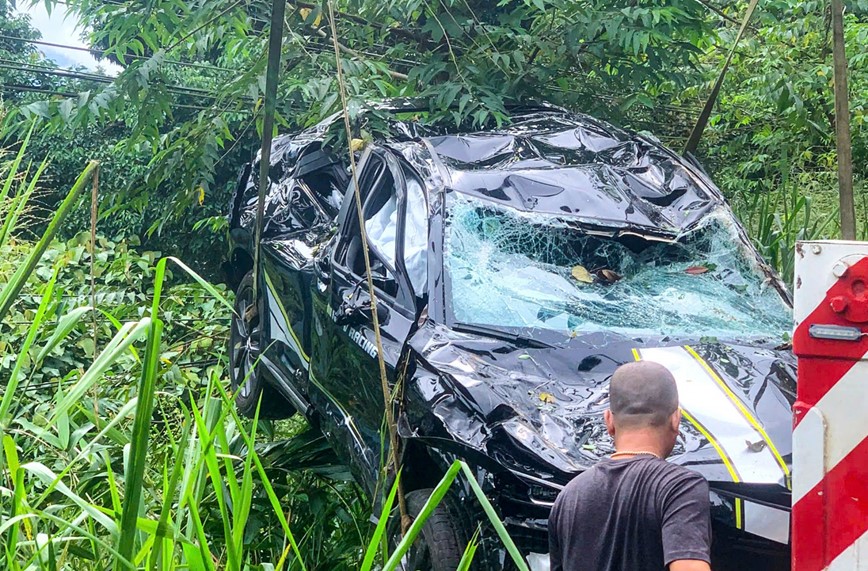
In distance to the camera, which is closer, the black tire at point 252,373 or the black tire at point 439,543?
the black tire at point 439,543

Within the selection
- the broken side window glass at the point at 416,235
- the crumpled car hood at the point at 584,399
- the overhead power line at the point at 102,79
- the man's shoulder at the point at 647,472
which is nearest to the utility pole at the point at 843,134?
the crumpled car hood at the point at 584,399

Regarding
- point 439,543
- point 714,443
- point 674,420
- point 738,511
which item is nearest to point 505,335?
point 439,543

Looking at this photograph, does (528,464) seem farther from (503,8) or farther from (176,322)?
(176,322)

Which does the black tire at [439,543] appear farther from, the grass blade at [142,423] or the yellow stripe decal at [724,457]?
the grass blade at [142,423]

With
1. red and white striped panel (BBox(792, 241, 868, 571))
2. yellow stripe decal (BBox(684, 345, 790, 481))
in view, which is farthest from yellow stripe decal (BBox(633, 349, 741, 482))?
red and white striped panel (BBox(792, 241, 868, 571))

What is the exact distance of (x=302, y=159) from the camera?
5582mm

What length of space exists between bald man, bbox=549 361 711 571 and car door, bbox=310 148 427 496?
120cm

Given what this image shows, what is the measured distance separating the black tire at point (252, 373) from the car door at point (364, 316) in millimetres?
996

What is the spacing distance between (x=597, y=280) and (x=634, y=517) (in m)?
1.73

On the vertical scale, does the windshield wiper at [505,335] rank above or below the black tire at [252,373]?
above

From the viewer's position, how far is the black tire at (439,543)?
2.78 metres

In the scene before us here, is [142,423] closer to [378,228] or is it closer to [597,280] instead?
[597,280]

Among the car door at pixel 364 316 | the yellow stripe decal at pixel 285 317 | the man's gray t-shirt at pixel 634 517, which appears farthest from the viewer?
the yellow stripe decal at pixel 285 317

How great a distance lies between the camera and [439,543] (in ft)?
9.17
